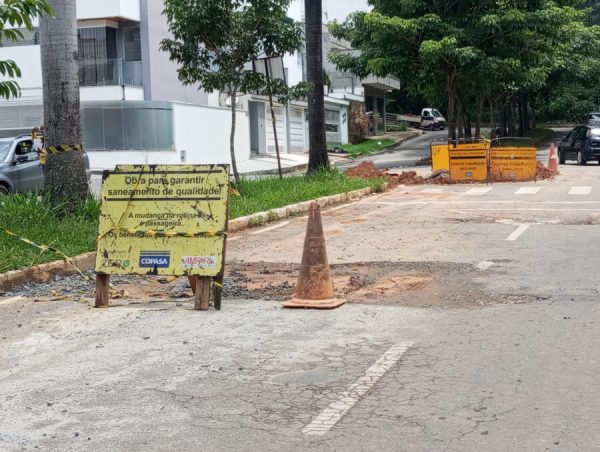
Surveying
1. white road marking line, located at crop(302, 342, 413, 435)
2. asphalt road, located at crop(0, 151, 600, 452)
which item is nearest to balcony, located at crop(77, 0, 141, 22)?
Result: asphalt road, located at crop(0, 151, 600, 452)

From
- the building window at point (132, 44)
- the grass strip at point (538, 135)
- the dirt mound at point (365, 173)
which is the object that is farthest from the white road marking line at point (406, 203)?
the grass strip at point (538, 135)

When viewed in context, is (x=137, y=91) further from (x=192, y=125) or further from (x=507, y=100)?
(x=507, y=100)

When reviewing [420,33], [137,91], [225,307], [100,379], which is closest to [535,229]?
[225,307]

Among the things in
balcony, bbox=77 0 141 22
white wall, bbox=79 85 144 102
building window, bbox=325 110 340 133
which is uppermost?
balcony, bbox=77 0 141 22

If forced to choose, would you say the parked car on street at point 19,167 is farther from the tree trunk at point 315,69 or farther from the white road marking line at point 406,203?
the tree trunk at point 315,69

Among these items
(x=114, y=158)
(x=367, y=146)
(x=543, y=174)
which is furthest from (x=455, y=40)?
(x=367, y=146)

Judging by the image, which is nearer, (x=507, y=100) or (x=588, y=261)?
(x=588, y=261)

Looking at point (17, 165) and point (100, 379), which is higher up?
point (17, 165)

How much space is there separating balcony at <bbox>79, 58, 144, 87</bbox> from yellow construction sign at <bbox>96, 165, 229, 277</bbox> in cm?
2466

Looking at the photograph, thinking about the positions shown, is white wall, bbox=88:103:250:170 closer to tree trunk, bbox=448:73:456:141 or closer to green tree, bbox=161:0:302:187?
tree trunk, bbox=448:73:456:141

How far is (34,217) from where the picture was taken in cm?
1144

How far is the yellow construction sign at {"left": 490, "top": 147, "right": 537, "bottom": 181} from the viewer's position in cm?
2267

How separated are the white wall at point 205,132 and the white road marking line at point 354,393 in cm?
2724

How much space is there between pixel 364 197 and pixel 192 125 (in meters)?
15.3
